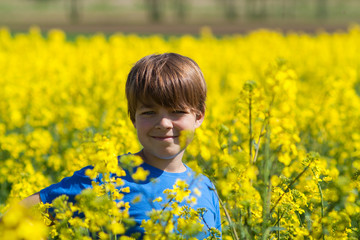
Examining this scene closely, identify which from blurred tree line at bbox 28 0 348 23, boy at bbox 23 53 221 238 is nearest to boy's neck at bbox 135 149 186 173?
boy at bbox 23 53 221 238

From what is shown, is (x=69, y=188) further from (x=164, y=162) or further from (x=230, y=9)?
(x=230, y=9)

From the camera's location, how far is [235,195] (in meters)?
1.86

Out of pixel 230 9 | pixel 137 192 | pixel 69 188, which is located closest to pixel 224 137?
pixel 137 192

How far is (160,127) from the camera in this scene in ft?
7.73

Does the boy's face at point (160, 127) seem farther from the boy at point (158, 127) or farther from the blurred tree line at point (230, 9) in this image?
the blurred tree line at point (230, 9)

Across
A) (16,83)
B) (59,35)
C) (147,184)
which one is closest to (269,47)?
(59,35)

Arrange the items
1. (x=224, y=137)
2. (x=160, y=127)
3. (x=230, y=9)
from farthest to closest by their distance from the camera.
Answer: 1. (x=230, y=9)
2. (x=224, y=137)
3. (x=160, y=127)

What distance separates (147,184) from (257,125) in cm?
77

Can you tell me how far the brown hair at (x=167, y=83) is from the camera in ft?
7.82

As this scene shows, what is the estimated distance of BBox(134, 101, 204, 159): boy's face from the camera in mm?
2383

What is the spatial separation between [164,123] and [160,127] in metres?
0.03

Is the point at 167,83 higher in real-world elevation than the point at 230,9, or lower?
higher

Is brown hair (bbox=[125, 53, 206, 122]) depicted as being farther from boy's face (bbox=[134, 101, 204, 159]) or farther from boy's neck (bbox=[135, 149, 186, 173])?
boy's neck (bbox=[135, 149, 186, 173])

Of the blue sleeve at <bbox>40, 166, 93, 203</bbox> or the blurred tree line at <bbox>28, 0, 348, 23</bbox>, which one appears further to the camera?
the blurred tree line at <bbox>28, 0, 348, 23</bbox>
